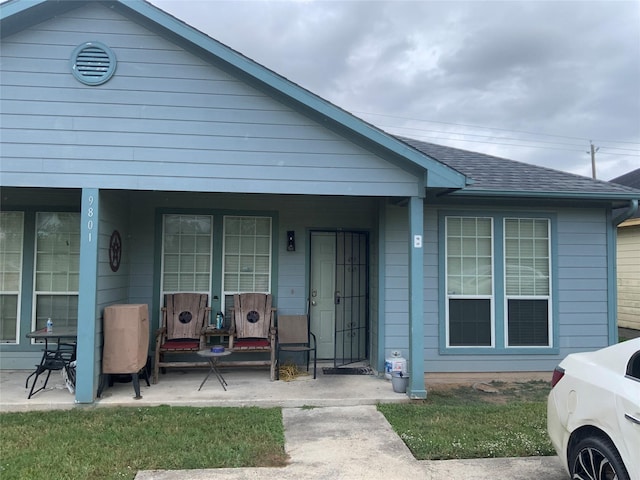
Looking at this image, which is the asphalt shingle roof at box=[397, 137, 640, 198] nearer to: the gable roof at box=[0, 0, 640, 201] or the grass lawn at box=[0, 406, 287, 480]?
the gable roof at box=[0, 0, 640, 201]

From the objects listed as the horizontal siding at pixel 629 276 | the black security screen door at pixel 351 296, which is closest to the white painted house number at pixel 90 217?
the black security screen door at pixel 351 296

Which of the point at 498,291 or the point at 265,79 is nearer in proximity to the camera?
the point at 265,79

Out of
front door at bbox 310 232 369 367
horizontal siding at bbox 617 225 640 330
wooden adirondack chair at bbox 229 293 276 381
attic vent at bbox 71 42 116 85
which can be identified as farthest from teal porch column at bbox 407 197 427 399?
horizontal siding at bbox 617 225 640 330

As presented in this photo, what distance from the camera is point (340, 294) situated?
6.86 m

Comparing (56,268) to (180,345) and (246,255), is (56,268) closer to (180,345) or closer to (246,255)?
(180,345)

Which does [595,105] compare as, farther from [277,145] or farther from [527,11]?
[277,145]

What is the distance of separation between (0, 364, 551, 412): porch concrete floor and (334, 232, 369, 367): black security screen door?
84 centimetres

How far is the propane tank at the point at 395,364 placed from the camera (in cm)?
575

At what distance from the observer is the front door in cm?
681

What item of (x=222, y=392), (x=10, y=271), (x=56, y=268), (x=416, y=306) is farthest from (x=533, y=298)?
(x=10, y=271)

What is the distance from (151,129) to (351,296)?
12.1 feet

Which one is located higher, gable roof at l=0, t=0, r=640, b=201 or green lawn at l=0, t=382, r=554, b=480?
gable roof at l=0, t=0, r=640, b=201

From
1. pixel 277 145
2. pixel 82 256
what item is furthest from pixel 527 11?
pixel 82 256

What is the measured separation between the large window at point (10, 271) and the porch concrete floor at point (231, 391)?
607 mm
